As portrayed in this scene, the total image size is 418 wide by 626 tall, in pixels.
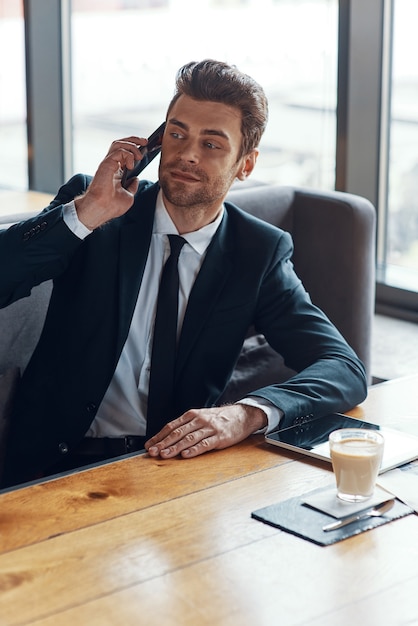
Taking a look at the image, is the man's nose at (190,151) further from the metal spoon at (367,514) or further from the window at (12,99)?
the window at (12,99)

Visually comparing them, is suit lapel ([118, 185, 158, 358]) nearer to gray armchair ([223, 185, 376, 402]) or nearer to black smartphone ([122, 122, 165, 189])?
black smartphone ([122, 122, 165, 189])

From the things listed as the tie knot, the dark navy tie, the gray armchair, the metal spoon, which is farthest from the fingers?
the gray armchair

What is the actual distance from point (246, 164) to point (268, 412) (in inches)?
32.2

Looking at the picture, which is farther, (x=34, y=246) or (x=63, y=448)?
(x=63, y=448)

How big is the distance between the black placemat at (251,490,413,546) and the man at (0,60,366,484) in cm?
57

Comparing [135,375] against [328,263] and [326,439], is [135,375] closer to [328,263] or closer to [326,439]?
[326,439]

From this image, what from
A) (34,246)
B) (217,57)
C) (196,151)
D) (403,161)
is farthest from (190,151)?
(217,57)

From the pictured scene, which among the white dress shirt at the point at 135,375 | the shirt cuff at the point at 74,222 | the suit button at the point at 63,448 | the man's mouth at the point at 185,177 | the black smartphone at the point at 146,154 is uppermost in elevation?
the black smartphone at the point at 146,154

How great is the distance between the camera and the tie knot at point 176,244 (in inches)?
87.8

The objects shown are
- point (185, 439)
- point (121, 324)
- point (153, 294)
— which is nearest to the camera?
point (185, 439)

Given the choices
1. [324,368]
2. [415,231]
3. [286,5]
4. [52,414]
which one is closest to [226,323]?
[324,368]

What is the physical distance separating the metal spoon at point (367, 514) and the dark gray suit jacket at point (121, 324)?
1.76ft

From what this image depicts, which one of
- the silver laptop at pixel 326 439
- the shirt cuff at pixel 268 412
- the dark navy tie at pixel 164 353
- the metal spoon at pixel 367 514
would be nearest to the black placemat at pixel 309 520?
the metal spoon at pixel 367 514

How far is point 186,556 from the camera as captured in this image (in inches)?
51.8
